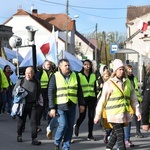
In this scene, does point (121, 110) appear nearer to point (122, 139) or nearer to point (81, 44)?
point (122, 139)

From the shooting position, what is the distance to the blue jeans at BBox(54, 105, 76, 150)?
8.70 metres

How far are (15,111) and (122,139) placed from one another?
9.64 feet

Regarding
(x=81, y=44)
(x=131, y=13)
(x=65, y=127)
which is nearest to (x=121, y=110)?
(x=65, y=127)

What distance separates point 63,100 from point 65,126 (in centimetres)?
49

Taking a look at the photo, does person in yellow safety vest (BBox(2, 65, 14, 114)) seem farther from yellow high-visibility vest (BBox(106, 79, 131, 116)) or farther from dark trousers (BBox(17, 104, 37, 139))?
yellow high-visibility vest (BBox(106, 79, 131, 116))

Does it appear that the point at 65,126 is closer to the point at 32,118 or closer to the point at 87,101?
the point at 32,118

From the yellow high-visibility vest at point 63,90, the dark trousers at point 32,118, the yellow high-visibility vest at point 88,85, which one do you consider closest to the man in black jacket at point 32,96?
the dark trousers at point 32,118

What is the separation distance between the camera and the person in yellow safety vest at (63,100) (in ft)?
28.6

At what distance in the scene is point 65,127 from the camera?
8711 mm

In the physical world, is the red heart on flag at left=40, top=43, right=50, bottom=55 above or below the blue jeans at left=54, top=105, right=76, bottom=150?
above

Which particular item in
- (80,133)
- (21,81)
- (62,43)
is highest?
(62,43)

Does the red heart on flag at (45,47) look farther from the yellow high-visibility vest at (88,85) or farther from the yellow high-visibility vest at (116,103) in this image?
the yellow high-visibility vest at (116,103)

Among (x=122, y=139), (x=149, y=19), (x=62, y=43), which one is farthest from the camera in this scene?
(x=62, y=43)

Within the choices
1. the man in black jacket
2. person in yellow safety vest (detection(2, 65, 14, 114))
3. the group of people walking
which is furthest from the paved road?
person in yellow safety vest (detection(2, 65, 14, 114))
